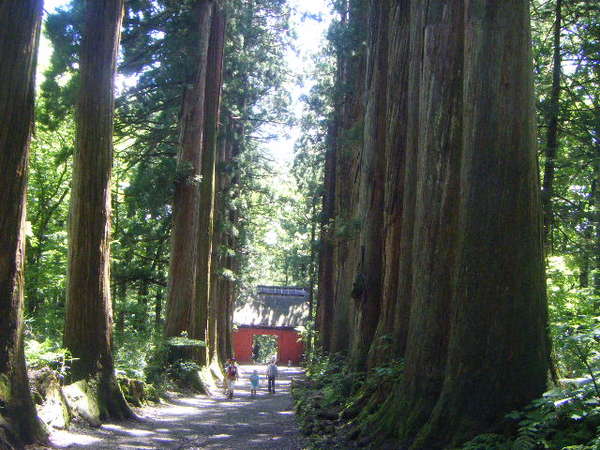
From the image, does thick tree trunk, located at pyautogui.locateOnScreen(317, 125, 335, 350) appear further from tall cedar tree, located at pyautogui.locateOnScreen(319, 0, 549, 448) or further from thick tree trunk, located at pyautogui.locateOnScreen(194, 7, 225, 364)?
tall cedar tree, located at pyautogui.locateOnScreen(319, 0, 549, 448)

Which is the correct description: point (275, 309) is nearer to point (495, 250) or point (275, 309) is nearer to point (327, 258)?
point (327, 258)

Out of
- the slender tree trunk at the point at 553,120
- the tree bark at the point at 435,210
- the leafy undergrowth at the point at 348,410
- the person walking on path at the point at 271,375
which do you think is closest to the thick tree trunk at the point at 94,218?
the leafy undergrowth at the point at 348,410

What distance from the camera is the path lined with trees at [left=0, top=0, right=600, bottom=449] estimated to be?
6.15 m

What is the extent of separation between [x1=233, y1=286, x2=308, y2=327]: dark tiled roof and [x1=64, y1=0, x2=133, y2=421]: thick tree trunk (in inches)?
1625

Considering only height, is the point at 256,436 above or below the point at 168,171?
A: below

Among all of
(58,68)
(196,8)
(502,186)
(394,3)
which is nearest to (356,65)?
(196,8)

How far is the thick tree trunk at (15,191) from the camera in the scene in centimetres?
674

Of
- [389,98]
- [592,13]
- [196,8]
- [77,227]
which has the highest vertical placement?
[196,8]

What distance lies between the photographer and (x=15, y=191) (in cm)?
693

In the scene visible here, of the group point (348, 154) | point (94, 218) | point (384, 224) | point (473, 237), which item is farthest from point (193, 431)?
point (348, 154)

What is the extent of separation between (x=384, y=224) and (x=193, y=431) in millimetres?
4820

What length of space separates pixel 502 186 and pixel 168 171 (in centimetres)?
1277

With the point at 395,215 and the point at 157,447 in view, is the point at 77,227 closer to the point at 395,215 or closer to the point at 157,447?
the point at 157,447

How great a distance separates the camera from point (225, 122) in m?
24.0
